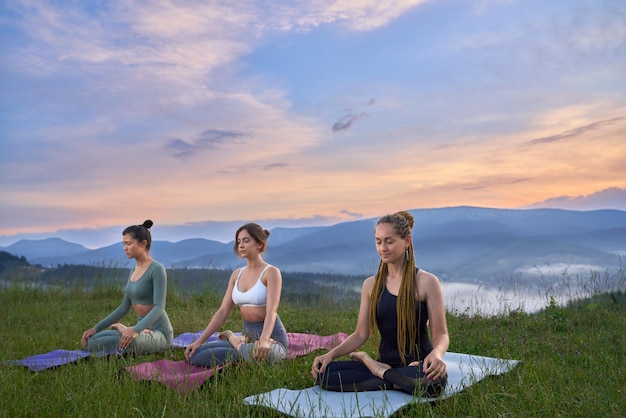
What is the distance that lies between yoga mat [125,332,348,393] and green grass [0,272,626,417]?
0.34ft

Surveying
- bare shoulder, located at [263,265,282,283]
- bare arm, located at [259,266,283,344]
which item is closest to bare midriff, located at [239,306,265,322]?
bare arm, located at [259,266,283,344]

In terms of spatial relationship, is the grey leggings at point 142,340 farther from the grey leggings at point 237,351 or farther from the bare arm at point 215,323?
the grey leggings at point 237,351

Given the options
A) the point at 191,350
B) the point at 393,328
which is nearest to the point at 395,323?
the point at 393,328

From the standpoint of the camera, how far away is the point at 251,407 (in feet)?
16.2

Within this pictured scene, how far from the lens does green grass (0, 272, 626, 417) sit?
496 cm

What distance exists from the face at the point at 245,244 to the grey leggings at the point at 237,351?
0.84m

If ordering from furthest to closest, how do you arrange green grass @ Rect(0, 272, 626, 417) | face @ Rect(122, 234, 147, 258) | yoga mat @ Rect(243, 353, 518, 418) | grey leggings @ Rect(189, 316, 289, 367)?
1. face @ Rect(122, 234, 147, 258)
2. grey leggings @ Rect(189, 316, 289, 367)
3. green grass @ Rect(0, 272, 626, 417)
4. yoga mat @ Rect(243, 353, 518, 418)

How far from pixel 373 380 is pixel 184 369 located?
2197mm

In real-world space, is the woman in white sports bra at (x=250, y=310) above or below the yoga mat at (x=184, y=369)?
above

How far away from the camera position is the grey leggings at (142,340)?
758cm

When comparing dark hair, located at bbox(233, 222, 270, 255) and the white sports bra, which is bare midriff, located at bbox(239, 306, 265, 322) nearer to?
the white sports bra

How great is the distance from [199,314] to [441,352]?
7.26 m

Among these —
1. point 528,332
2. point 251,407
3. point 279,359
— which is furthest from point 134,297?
point 528,332

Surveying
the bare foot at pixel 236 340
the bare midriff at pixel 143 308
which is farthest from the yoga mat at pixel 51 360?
the bare foot at pixel 236 340
